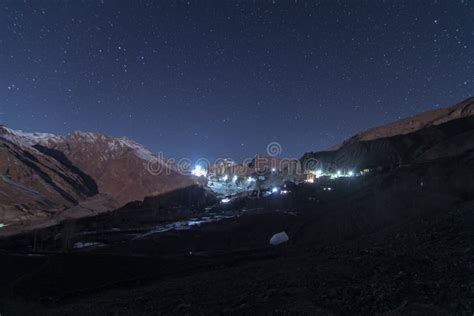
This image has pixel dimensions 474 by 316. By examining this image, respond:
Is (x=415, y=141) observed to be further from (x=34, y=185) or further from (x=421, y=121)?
(x=34, y=185)

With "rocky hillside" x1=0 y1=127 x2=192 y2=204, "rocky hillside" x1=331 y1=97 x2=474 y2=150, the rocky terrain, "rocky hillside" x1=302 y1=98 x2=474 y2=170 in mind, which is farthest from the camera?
"rocky hillside" x1=0 y1=127 x2=192 y2=204

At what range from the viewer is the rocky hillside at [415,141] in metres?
71.2

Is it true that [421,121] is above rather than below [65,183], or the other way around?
above

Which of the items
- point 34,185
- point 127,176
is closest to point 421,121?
point 127,176

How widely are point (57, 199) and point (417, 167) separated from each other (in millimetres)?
117951

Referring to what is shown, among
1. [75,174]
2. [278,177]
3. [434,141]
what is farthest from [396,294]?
[75,174]

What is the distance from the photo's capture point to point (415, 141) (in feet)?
320

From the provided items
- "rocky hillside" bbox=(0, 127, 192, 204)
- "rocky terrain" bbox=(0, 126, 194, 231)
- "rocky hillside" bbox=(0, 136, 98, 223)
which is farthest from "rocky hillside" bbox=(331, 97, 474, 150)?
"rocky hillside" bbox=(0, 136, 98, 223)

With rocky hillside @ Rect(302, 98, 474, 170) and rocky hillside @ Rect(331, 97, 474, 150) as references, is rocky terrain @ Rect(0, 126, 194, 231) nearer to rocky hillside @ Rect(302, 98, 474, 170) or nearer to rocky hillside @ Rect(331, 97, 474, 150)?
rocky hillside @ Rect(302, 98, 474, 170)

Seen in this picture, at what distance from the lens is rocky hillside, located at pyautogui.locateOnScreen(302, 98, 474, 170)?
71250mm

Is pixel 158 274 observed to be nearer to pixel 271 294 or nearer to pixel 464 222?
pixel 271 294

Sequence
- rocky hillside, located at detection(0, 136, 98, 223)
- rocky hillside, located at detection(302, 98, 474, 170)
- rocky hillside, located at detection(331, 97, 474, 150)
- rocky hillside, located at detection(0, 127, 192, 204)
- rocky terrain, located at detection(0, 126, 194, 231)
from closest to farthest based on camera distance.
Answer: rocky hillside, located at detection(302, 98, 474, 170)
rocky hillside, located at detection(0, 136, 98, 223)
rocky terrain, located at detection(0, 126, 194, 231)
rocky hillside, located at detection(331, 97, 474, 150)
rocky hillside, located at detection(0, 127, 192, 204)

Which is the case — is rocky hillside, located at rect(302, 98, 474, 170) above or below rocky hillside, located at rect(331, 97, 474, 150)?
below

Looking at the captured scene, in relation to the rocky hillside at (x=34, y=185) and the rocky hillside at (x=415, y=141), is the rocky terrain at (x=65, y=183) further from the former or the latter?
the rocky hillside at (x=415, y=141)
